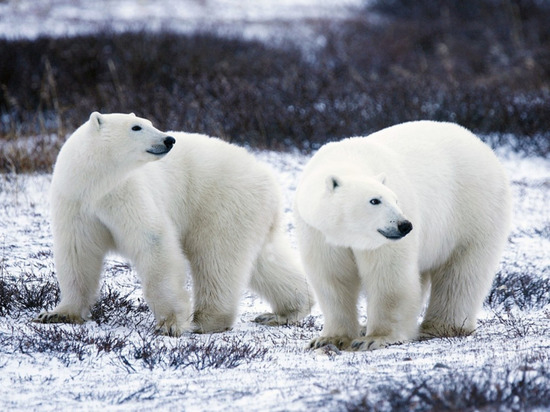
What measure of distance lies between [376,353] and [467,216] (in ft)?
3.18

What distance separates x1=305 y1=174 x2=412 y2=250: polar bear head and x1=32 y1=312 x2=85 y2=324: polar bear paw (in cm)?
141

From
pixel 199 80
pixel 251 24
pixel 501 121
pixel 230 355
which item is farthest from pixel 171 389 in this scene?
pixel 251 24

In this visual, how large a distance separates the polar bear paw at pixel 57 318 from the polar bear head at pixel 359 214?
4.62ft

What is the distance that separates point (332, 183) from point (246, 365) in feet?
2.61

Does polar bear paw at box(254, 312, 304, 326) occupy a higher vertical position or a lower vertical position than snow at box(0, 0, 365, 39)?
lower

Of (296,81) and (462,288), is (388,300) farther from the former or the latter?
(296,81)

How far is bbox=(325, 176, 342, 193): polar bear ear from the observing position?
3.29m

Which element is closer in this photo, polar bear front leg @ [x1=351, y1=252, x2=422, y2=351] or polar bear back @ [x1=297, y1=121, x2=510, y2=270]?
polar bear front leg @ [x1=351, y1=252, x2=422, y2=351]

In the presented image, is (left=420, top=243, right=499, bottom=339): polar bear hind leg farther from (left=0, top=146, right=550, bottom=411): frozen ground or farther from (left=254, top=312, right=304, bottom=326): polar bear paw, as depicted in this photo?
(left=254, top=312, right=304, bottom=326): polar bear paw

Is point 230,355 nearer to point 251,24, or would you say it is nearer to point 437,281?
point 437,281

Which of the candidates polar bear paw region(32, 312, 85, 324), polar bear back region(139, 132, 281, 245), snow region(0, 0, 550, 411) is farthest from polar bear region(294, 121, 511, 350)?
polar bear paw region(32, 312, 85, 324)

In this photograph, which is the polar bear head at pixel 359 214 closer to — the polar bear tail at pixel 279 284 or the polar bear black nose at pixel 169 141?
the polar bear black nose at pixel 169 141

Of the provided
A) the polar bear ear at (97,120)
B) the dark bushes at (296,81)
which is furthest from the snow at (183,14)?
the polar bear ear at (97,120)

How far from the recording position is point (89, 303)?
13.5 ft
